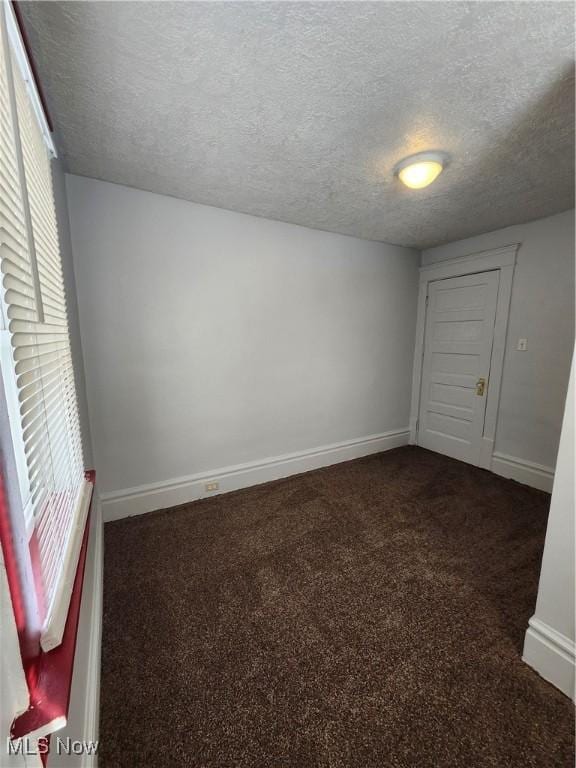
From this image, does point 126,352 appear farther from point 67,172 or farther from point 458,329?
point 458,329

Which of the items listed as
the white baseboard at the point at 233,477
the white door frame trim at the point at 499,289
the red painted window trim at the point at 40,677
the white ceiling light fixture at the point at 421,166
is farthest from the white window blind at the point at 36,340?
the white door frame trim at the point at 499,289

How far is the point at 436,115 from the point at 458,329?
2.29m

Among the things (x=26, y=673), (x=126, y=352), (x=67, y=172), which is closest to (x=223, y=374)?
(x=126, y=352)

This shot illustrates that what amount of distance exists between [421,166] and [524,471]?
276 centimetres

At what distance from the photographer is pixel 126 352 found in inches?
85.4

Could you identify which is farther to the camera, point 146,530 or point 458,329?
point 458,329

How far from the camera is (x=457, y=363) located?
3324 millimetres

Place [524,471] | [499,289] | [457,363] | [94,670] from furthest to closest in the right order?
[457,363] → [499,289] → [524,471] → [94,670]

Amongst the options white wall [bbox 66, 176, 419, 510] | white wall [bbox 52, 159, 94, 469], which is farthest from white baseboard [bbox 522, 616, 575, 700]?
white wall [bbox 52, 159, 94, 469]

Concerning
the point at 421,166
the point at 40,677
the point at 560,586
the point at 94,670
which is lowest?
the point at 94,670

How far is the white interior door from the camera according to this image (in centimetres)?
309

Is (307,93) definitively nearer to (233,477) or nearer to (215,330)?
(215,330)

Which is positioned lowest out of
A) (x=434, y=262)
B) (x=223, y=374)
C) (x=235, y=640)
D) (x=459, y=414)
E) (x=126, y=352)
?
(x=235, y=640)

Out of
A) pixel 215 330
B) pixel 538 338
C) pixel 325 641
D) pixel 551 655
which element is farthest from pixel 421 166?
pixel 325 641
